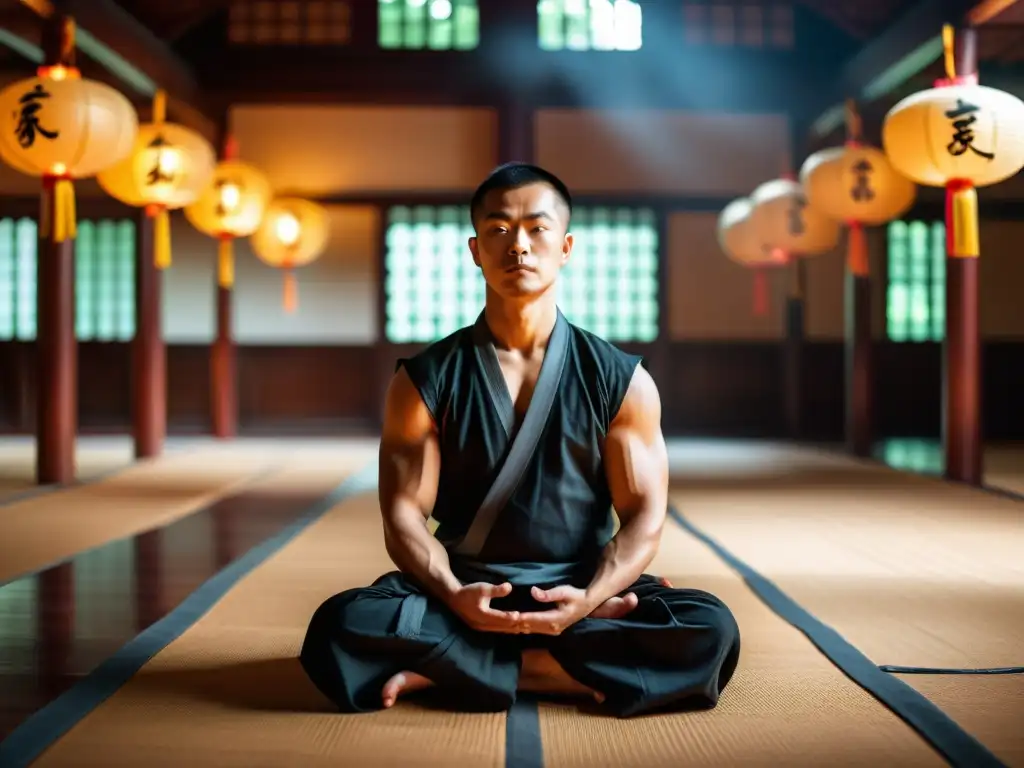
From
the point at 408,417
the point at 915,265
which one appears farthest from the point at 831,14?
the point at 408,417

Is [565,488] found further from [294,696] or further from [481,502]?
[294,696]

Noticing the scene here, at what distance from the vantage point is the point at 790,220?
7.20 meters

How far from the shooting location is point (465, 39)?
866 centimetres

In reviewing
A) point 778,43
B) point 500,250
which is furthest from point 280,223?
point 500,250

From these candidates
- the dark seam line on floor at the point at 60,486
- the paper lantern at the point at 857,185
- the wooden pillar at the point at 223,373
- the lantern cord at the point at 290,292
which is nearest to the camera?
the dark seam line on floor at the point at 60,486

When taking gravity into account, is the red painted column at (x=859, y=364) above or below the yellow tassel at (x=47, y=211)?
below

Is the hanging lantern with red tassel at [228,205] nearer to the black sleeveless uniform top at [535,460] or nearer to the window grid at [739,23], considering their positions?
the window grid at [739,23]

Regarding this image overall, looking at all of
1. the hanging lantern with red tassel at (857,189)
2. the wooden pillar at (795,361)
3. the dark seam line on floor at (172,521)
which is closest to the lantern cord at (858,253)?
the hanging lantern with red tassel at (857,189)

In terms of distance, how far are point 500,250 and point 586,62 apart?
21.7ft

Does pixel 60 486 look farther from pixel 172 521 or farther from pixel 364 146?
pixel 364 146

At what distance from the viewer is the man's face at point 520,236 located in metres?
2.04

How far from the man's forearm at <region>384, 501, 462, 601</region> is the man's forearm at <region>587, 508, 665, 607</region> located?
0.26 m

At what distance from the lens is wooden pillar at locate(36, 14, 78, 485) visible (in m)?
5.79

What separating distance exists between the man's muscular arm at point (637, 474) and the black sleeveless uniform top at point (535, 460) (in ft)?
0.08
